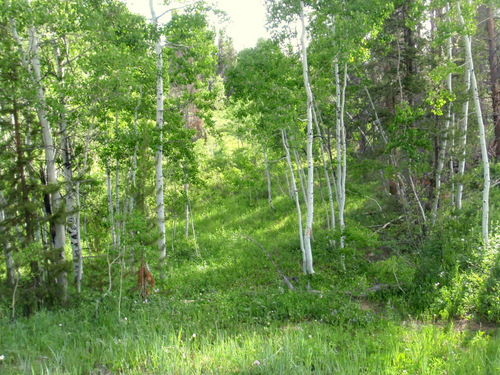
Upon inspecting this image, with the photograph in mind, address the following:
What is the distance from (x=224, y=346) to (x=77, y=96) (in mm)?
6505

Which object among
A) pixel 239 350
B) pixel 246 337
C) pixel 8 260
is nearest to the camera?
pixel 239 350

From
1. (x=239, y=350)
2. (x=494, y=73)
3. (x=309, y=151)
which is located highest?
(x=494, y=73)

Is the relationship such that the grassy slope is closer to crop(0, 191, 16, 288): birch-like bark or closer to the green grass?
the green grass

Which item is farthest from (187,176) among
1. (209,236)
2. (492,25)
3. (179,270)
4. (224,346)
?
(492,25)

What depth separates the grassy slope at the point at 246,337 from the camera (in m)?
3.89

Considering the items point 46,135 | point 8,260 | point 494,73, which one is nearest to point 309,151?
point 46,135

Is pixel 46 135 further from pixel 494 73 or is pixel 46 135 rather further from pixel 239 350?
pixel 494 73

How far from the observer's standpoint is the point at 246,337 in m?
4.91

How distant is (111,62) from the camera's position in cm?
774

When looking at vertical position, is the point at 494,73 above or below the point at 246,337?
above

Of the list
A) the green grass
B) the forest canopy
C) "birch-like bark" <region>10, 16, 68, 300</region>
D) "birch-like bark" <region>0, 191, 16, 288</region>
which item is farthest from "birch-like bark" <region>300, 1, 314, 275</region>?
"birch-like bark" <region>0, 191, 16, 288</region>

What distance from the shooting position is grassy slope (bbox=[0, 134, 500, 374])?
3887mm

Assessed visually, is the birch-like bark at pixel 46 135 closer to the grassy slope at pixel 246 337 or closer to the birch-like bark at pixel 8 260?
the birch-like bark at pixel 8 260

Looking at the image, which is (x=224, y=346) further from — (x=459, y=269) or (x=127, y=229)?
(x=459, y=269)
